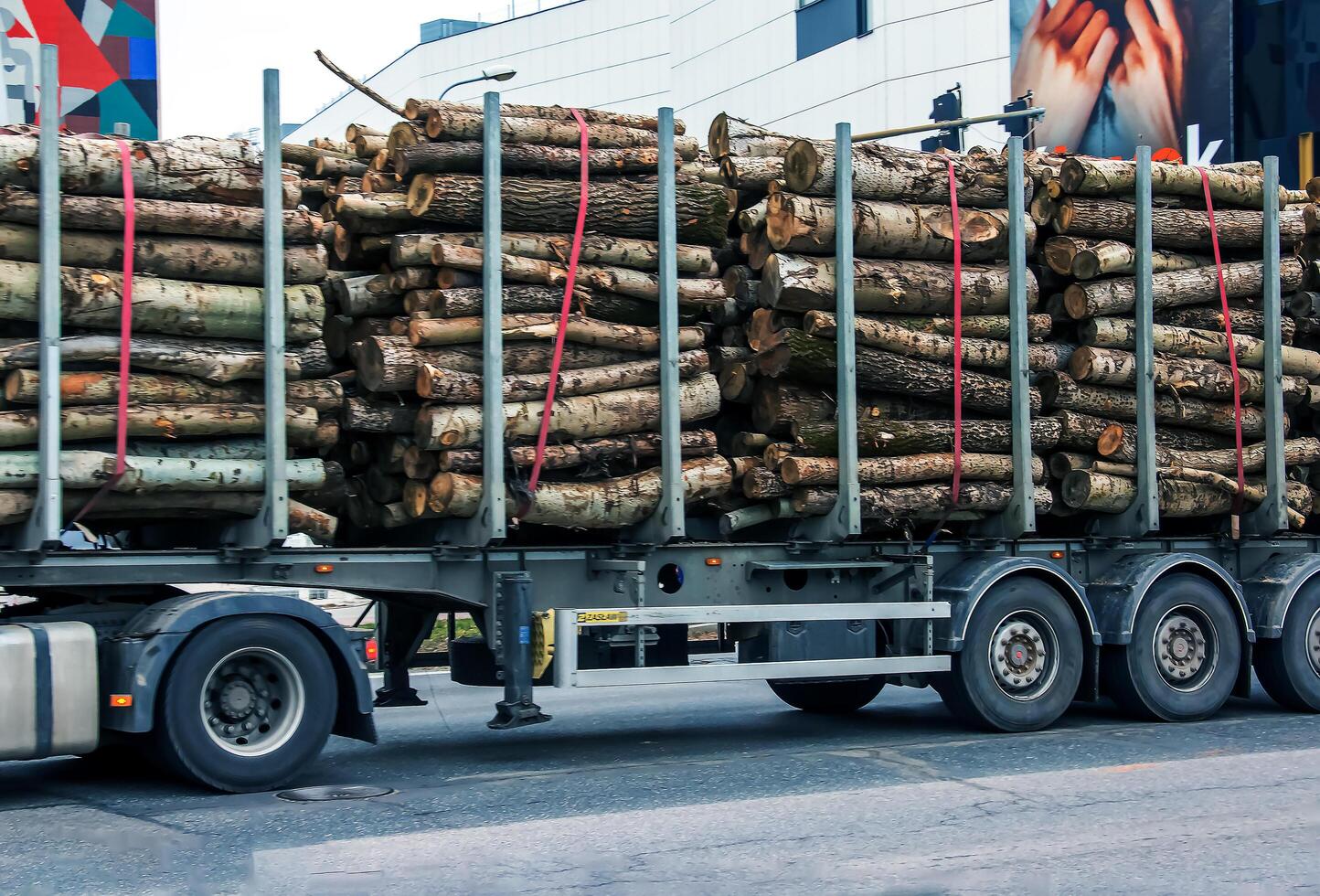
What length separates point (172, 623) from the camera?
873 cm

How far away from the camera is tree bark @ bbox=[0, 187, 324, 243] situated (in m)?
8.88

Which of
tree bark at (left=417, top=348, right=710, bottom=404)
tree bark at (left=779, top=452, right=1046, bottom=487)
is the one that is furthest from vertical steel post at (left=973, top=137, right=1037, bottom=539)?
tree bark at (left=417, top=348, right=710, bottom=404)

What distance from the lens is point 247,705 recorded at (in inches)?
→ 355

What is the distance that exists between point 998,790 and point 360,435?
4599 millimetres

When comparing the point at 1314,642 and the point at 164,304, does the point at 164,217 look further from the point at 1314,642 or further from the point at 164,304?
the point at 1314,642

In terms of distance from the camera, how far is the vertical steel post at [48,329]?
8.63 metres

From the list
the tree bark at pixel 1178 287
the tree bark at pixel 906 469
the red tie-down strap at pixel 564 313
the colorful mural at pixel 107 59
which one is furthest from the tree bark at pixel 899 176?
the colorful mural at pixel 107 59

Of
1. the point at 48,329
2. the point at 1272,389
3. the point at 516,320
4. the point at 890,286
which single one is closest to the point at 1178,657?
the point at 1272,389

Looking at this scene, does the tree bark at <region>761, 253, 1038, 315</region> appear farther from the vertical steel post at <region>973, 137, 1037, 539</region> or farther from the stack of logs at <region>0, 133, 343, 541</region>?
the stack of logs at <region>0, 133, 343, 541</region>

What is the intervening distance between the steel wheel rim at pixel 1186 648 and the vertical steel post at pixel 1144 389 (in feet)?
2.36

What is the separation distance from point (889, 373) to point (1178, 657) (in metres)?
3.27

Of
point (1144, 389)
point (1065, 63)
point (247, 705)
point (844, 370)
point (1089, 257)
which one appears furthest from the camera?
point (1065, 63)

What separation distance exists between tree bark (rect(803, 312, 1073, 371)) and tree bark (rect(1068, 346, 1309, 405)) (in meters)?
0.25

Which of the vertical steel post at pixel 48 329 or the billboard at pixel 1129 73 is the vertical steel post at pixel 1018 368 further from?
the billboard at pixel 1129 73
